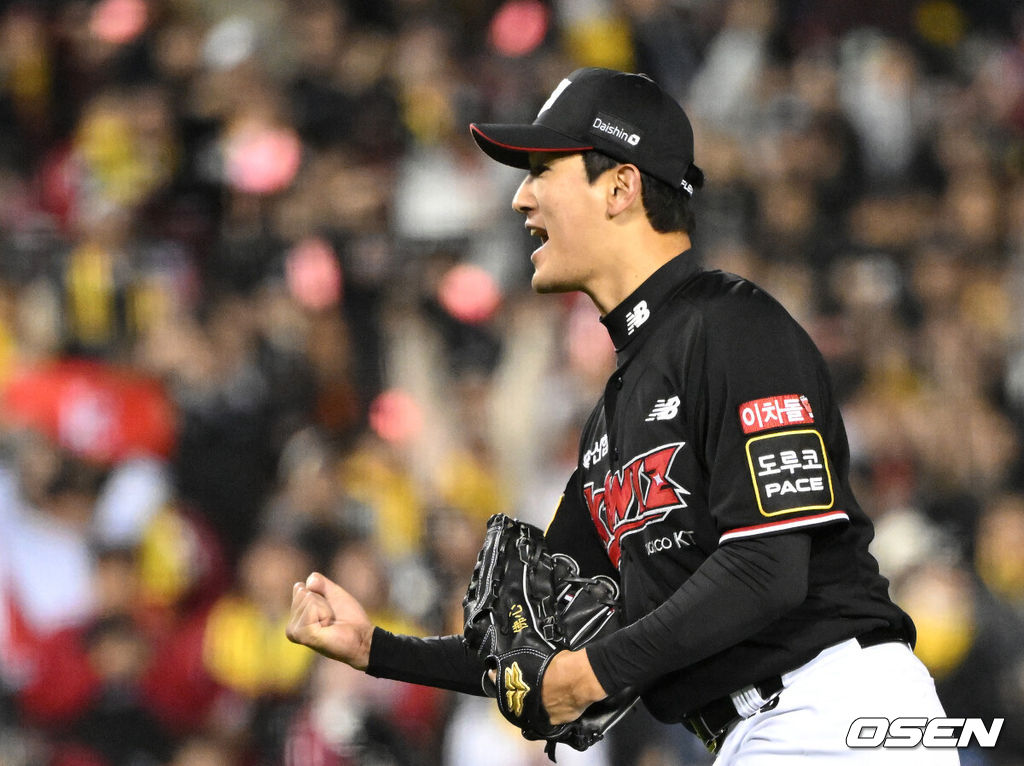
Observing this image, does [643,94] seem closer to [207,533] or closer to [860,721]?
[860,721]

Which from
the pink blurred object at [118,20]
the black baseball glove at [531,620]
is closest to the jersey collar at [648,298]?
the black baseball glove at [531,620]

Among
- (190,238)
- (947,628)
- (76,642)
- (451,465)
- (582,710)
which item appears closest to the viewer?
(582,710)

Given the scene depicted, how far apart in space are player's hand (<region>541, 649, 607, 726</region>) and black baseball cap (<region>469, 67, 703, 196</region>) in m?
1.00

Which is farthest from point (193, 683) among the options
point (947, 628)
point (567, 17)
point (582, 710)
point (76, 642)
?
point (567, 17)

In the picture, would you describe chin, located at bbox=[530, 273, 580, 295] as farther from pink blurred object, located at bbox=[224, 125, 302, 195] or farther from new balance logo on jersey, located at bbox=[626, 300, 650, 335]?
pink blurred object, located at bbox=[224, 125, 302, 195]

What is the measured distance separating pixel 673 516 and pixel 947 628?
3875mm

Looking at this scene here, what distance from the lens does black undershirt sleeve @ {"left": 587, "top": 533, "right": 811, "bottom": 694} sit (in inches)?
95.9

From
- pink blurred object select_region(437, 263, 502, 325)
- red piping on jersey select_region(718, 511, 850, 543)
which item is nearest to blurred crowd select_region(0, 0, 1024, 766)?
pink blurred object select_region(437, 263, 502, 325)

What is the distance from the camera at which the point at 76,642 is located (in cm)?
651

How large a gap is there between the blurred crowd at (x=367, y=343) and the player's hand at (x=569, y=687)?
3.43 metres

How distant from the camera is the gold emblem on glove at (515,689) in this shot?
8.43ft

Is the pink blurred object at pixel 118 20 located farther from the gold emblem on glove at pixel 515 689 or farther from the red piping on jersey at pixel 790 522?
the red piping on jersey at pixel 790 522

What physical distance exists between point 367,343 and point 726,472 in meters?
4.90

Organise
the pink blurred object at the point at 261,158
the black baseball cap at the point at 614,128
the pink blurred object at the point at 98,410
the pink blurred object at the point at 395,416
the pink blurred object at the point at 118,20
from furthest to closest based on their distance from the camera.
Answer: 1. the pink blurred object at the point at 118,20
2. the pink blurred object at the point at 261,158
3. the pink blurred object at the point at 395,416
4. the pink blurred object at the point at 98,410
5. the black baseball cap at the point at 614,128
